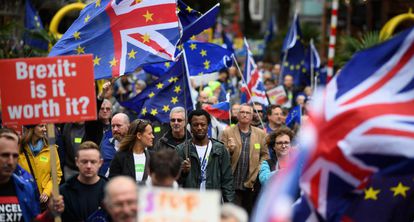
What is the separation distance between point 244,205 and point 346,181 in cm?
480

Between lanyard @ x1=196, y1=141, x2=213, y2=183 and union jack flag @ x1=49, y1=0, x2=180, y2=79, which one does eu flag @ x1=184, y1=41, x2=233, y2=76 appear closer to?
union jack flag @ x1=49, y1=0, x2=180, y2=79

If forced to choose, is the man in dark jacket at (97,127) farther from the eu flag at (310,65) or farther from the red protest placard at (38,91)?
the eu flag at (310,65)

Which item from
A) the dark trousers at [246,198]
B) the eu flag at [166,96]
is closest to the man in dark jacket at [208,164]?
the dark trousers at [246,198]

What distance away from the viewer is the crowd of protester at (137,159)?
725 centimetres

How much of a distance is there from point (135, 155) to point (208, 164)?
37.6 inches

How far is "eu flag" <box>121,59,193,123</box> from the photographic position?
42.1ft

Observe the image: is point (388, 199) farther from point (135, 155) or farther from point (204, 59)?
point (204, 59)

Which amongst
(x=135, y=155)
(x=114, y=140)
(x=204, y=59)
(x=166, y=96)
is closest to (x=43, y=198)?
(x=135, y=155)

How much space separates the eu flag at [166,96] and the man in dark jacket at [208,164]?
6.98 ft

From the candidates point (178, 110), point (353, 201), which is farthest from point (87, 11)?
point (353, 201)

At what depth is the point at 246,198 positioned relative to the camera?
11805 mm

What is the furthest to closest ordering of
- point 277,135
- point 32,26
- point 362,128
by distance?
point 32,26
point 277,135
point 362,128

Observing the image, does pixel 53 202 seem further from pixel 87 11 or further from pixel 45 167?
pixel 87 11

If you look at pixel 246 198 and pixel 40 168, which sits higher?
pixel 40 168
